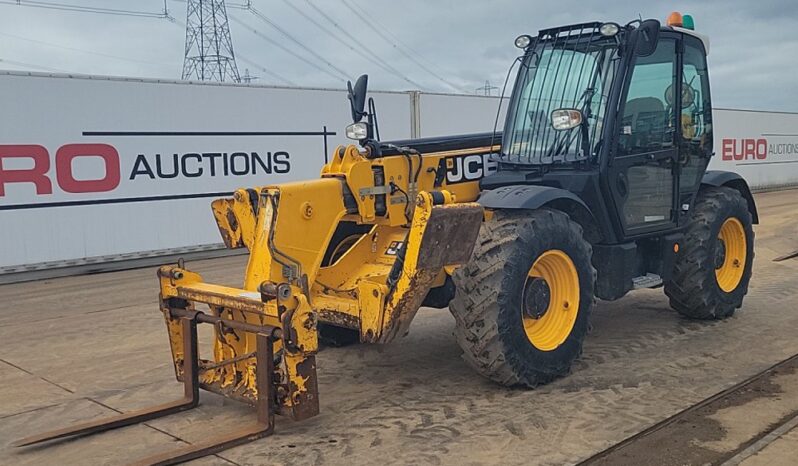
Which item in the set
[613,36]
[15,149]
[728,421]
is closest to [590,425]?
[728,421]

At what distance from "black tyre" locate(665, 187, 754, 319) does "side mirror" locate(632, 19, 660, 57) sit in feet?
5.92

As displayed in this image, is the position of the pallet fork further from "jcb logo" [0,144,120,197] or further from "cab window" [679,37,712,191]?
"jcb logo" [0,144,120,197]

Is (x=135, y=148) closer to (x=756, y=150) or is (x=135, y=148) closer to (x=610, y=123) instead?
(x=610, y=123)

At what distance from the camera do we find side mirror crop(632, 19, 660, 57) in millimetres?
5891

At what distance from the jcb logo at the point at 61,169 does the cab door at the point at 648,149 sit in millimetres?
8412

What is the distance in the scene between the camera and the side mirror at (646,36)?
5891 mm

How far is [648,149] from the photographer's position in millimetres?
6348

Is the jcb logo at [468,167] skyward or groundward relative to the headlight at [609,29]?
groundward

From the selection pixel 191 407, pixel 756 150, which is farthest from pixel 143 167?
pixel 756 150

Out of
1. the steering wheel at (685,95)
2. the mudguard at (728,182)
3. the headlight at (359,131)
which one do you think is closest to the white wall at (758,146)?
the mudguard at (728,182)

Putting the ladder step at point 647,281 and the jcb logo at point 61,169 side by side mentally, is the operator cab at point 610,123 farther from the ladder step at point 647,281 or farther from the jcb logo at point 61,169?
the jcb logo at point 61,169

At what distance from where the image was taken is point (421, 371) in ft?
18.8

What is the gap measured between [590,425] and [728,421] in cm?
84

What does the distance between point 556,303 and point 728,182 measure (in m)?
3.07
